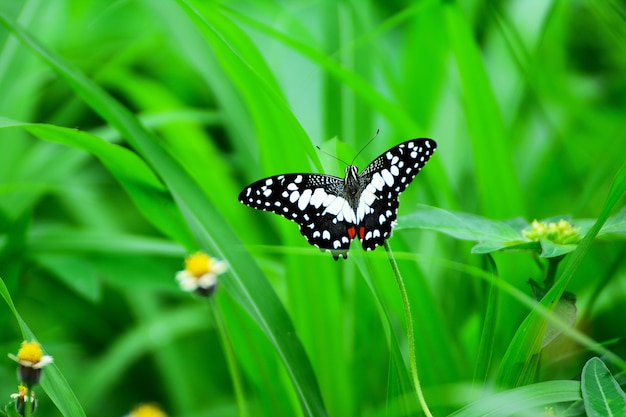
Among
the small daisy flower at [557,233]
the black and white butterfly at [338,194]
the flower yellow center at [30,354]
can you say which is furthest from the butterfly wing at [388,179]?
the flower yellow center at [30,354]

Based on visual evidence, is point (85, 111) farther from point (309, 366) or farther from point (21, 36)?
point (309, 366)

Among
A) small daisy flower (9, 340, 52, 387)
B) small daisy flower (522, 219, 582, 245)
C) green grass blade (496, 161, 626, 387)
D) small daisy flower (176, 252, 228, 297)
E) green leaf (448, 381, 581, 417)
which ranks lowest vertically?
green leaf (448, 381, 581, 417)

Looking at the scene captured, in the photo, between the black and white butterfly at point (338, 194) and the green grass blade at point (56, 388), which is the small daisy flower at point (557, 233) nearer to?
the black and white butterfly at point (338, 194)

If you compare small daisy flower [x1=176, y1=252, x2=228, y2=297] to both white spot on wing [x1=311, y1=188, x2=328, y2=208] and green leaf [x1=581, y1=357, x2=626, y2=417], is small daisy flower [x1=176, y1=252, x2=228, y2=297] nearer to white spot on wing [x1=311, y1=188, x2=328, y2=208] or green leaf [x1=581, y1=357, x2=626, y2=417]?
white spot on wing [x1=311, y1=188, x2=328, y2=208]

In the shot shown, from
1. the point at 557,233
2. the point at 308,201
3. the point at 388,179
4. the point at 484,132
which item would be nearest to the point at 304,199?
the point at 308,201

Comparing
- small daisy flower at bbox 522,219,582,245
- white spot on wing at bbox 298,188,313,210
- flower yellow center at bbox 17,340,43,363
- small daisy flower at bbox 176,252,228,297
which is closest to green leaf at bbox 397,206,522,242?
small daisy flower at bbox 522,219,582,245

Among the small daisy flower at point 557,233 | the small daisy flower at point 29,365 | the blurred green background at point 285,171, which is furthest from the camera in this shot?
the blurred green background at point 285,171

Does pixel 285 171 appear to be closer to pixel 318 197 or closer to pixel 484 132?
pixel 318 197
